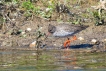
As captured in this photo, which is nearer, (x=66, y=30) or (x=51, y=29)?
(x=66, y=30)

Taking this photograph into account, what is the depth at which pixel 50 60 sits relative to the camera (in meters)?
10.3

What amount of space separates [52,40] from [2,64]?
10.8ft

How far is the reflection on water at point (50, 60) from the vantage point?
938cm

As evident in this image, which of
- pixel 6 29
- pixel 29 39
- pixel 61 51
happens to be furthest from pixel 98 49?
pixel 6 29

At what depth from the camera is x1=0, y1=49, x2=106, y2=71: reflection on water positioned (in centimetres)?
938

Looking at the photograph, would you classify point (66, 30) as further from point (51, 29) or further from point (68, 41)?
point (51, 29)

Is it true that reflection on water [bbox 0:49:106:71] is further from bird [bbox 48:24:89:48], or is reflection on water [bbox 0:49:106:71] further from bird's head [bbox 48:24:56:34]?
bird's head [bbox 48:24:56:34]

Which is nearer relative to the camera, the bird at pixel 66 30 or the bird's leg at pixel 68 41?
the bird's leg at pixel 68 41

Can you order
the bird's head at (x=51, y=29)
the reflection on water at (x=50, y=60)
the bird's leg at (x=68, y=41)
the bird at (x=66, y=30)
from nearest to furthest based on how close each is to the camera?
the reflection on water at (x=50, y=60)
the bird's leg at (x=68, y=41)
the bird at (x=66, y=30)
the bird's head at (x=51, y=29)

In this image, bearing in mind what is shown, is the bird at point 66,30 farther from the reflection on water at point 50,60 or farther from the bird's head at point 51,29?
the reflection on water at point 50,60

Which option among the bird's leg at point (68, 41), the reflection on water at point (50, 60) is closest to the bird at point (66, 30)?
the bird's leg at point (68, 41)

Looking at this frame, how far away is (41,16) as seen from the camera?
1424 cm

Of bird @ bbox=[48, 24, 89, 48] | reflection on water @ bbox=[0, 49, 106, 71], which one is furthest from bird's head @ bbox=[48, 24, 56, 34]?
reflection on water @ bbox=[0, 49, 106, 71]

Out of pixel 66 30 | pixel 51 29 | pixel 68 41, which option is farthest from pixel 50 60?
pixel 51 29
